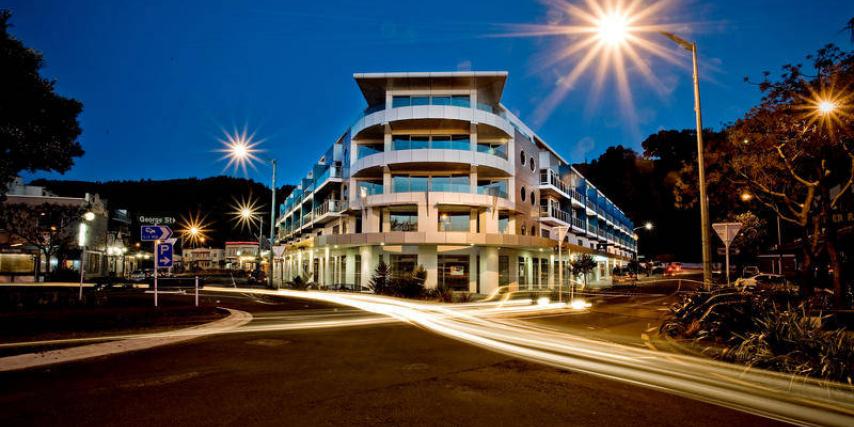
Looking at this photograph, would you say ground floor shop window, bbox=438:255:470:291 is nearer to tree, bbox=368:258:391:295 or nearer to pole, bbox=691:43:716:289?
tree, bbox=368:258:391:295

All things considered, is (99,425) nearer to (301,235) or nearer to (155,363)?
(155,363)

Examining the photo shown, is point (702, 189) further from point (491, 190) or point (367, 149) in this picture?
point (367, 149)

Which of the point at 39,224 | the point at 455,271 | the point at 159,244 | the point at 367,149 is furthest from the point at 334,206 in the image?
the point at 39,224

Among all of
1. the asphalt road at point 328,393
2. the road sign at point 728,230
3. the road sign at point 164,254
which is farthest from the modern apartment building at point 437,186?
the asphalt road at point 328,393

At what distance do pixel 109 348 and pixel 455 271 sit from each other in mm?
26775

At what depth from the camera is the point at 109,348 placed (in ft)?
31.8

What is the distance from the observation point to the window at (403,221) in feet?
116

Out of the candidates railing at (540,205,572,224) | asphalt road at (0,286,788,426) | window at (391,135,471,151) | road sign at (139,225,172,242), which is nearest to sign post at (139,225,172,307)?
road sign at (139,225,172,242)

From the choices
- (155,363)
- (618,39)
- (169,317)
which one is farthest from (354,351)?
(618,39)

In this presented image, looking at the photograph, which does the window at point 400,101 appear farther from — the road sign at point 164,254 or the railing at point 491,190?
the road sign at point 164,254

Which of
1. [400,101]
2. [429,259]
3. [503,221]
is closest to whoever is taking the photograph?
[429,259]

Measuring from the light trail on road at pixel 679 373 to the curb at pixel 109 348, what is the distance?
5.98 m

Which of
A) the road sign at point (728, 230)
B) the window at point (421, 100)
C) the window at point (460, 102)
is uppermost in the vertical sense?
the window at point (421, 100)

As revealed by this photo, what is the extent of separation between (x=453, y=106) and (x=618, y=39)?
Answer: 20.7m
